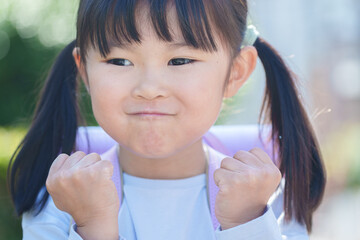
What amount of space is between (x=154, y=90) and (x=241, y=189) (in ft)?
1.29

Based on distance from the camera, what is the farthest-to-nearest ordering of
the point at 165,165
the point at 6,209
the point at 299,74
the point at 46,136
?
the point at 6,209, the point at 299,74, the point at 46,136, the point at 165,165

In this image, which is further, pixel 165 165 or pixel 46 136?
pixel 46 136

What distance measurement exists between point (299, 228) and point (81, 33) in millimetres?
1060

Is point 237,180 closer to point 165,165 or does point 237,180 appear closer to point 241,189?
point 241,189

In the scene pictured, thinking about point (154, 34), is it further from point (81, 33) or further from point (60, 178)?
point (60, 178)

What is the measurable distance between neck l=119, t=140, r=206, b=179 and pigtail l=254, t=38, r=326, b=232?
0.34m

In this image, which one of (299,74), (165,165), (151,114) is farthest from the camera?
(299,74)

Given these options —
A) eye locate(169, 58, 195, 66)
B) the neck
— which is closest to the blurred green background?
the neck

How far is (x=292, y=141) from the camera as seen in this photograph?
76.7 inches

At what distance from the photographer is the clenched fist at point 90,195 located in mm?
1470

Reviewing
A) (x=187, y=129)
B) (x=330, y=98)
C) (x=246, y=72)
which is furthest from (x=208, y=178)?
(x=330, y=98)

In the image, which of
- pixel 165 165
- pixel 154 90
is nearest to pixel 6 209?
pixel 165 165

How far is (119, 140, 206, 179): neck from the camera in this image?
186 cm

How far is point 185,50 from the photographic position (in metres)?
1.59
